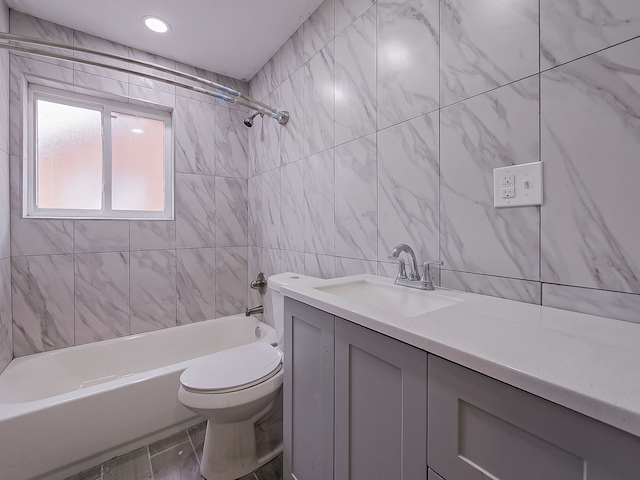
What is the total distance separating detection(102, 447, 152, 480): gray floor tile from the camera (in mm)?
1312

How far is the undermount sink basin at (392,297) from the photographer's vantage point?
3.27 ft

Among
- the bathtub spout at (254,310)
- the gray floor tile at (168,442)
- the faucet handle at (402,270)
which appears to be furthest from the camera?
the bathtub spout at (254,310)

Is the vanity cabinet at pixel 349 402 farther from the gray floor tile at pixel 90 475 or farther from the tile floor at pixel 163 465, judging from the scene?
the gray floor tile at pixel 90 475

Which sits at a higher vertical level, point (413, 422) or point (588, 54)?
point (588, 54)

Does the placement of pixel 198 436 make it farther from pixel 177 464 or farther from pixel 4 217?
pixel 4 217

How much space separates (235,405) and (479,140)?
140 cm

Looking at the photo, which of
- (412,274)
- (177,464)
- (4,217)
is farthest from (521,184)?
(4,217)

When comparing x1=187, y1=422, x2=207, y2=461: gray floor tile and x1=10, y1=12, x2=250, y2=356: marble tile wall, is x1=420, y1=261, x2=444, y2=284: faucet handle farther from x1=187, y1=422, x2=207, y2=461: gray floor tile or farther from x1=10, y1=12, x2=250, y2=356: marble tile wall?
x1=10, y1=12, x2=250, y2=356: marble tile wall

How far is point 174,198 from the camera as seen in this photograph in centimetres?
216

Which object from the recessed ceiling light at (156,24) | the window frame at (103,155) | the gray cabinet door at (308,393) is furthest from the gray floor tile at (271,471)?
the recessed ceiling light at (156,24)

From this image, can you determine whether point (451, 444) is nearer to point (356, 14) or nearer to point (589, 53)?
point (589, 53)

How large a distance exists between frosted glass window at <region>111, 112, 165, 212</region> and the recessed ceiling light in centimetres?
65

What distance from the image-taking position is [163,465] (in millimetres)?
1372

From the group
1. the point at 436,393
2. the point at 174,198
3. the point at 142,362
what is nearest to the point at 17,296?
the point at 142,362
